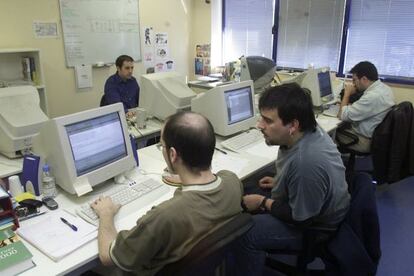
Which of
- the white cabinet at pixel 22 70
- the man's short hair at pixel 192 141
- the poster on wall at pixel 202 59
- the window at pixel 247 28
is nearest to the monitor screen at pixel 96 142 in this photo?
the man's short hair at pixel 192 141

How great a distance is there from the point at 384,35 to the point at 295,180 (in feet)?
11.0

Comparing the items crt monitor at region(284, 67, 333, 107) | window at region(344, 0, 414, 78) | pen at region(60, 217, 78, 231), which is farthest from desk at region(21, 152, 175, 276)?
window at region(344, 0, 414, 78)

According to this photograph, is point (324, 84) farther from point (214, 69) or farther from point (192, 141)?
point (192, 141)

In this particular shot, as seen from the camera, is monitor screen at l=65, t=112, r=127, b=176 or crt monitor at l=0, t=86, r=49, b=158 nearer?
monitor screen at l=65, t=112, r=127, b=176

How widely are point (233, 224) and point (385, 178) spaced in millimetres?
2481

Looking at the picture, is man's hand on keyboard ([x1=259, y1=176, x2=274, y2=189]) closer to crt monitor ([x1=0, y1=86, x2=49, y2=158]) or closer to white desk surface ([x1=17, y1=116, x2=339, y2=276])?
white desk surface ([x1=17, y1=116, x2=339, y2=276])

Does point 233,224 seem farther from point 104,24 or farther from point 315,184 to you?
point 104,24

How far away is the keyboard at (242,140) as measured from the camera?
249 centimetres

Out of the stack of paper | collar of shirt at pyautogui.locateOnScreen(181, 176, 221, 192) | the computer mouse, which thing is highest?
collar of shirt at pyautogui.locateOnScreen(181, 176, 221, 192)

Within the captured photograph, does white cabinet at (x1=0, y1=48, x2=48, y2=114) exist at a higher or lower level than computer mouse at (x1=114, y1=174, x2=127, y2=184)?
higher

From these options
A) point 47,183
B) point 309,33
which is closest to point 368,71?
point 309,33

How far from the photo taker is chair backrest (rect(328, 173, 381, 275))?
61.5 inches

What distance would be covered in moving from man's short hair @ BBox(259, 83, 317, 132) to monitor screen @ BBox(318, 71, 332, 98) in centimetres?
201

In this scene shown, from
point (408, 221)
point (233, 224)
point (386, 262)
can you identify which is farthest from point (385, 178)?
point (233, 224)
